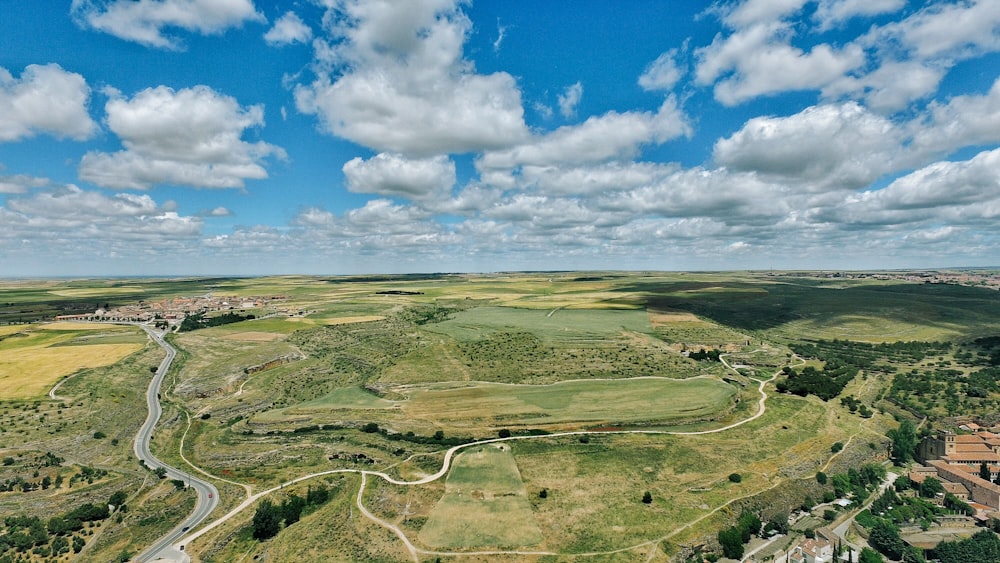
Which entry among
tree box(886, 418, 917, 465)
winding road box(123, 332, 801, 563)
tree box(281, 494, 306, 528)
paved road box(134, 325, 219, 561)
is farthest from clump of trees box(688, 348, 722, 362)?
paved road box(134, 325, 219, 561)

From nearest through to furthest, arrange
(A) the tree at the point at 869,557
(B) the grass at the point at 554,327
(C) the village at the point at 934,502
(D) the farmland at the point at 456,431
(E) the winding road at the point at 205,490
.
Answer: (A) the tree at the point at 869,557, (E) the winding road at the point at 205,490, (C) the village at the point at 934,502, (D) the farmland at the point at 456,431, (B) the grass at the point at 554,327

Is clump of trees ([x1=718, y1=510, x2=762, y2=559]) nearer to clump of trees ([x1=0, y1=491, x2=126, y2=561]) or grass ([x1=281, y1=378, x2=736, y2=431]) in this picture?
grass ([x1=281, y1=378, x2=736, y2=431])

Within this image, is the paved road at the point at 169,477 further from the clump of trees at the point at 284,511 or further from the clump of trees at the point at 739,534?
the clump of trees at the point at 739,534

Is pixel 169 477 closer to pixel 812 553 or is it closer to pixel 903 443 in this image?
pixel 812 553

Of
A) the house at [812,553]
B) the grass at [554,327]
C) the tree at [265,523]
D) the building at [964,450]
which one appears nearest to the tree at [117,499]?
the tree at [265,523]

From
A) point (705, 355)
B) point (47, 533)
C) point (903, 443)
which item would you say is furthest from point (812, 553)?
point (47, 533)

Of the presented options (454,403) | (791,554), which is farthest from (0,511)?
(791,554)
